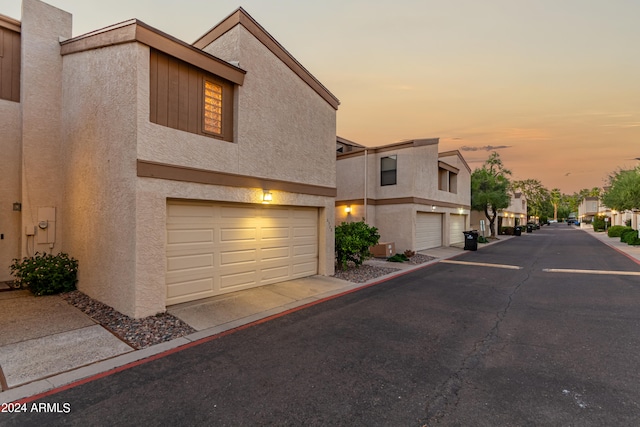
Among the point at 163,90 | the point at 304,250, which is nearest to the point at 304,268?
the point at 304,250

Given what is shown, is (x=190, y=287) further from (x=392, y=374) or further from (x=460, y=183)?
(x=460, y=183)

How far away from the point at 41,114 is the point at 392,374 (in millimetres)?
10612

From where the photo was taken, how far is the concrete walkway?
3.91 metres

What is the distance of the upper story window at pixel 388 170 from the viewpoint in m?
17.4

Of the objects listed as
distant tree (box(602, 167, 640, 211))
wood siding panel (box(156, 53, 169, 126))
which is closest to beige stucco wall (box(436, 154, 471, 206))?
distant tree (box(602, 167, 640, 211))

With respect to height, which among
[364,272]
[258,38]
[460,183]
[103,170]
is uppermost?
[258,38]

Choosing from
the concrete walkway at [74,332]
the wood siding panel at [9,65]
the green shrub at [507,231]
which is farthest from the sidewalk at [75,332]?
the green shrub at [507,231]

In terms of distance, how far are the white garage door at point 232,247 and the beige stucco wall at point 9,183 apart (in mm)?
5344

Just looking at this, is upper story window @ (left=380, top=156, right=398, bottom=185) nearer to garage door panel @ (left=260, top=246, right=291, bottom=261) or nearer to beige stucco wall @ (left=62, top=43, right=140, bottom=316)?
garage door panel @ (left=260, top=246, right=291, bottom=261)

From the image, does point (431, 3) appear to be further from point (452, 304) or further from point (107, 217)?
point (107, 217)

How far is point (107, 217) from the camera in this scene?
635 cm

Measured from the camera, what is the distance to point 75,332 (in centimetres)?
521

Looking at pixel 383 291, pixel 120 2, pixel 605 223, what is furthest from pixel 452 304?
pixel 605 223

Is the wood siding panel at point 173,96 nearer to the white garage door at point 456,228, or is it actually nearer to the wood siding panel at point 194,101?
the wood siding panel at point 194,101
